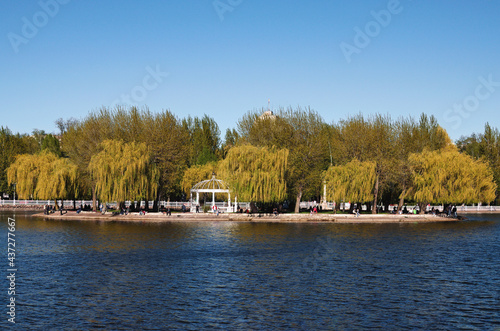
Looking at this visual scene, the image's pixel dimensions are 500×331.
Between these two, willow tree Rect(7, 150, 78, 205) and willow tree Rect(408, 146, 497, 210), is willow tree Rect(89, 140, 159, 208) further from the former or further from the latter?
willow tree Rect(408, 146, 497, 210)

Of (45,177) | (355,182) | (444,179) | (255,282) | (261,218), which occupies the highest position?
(45,177)

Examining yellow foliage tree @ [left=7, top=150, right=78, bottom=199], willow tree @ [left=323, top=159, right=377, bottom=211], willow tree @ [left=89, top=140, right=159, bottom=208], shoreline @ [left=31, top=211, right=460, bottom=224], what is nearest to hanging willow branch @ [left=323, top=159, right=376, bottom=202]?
willow tree @ [left=323, top=159, right=377, bottom=211]

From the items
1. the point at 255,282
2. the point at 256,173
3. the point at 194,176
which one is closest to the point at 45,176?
the point at 194,176

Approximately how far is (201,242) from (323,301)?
19471 millimetres

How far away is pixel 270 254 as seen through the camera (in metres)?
34.0

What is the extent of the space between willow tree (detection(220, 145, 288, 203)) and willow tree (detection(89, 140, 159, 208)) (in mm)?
9891

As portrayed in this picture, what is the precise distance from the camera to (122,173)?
64.0m

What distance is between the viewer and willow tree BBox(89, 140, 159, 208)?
208 ft

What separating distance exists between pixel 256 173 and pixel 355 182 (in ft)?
42.3

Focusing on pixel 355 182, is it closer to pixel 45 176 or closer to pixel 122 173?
pixel 122 173

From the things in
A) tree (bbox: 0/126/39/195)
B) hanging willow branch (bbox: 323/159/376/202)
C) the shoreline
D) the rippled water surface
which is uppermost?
tree (bbox: 0/126/39/195)

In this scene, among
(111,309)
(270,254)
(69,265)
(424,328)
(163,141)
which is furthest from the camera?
(163,141)

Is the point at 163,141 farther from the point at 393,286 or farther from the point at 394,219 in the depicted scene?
the point at 393,286

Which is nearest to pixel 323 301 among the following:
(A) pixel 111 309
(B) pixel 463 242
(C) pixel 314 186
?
(A) pixel 111 309
